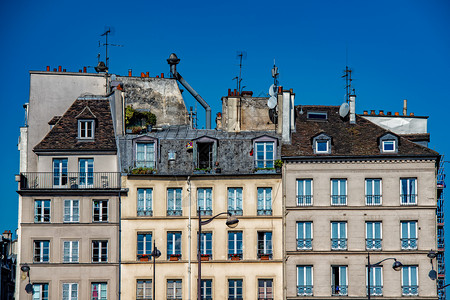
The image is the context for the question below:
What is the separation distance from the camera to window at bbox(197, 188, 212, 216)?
69812mm

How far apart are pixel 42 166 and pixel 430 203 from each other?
79.6 ft

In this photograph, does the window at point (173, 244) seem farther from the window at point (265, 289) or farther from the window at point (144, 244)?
the window at point (265, 289)

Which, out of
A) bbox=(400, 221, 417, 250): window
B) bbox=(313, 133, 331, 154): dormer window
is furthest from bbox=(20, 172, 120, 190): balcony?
bbox=(400, 221, 417, 250): window

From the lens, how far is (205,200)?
69938 mm

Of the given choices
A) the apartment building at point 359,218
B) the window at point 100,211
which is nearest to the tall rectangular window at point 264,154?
the apartment building at point 359,218

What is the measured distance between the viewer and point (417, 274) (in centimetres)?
6806

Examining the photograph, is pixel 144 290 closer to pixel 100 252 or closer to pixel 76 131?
pixel 100 252

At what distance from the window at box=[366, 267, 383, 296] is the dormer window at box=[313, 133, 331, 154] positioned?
7.88 meters

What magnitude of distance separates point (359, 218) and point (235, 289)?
344 inches

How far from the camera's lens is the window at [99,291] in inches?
2697

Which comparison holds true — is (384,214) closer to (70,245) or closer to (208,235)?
(208,235)

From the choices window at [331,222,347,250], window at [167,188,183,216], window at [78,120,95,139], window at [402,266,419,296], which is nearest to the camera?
window at [402,266,419,296]

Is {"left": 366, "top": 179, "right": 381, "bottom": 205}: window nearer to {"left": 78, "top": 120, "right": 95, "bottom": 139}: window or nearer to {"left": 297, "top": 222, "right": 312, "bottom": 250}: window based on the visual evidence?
{"left": 297, "top": 222, "right": 312, "bottom": 250}: window

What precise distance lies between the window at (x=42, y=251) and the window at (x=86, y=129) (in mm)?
7336
